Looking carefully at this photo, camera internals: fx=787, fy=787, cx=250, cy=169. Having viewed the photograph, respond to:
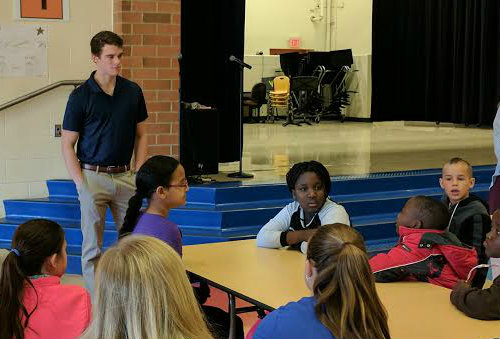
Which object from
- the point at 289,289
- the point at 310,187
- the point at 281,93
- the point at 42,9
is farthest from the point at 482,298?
the point at 281,93

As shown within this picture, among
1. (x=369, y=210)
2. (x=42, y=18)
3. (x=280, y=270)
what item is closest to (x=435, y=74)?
(x=369, y=210)

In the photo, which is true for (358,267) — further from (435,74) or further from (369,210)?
(435,74)

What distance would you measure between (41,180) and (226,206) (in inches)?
63.5

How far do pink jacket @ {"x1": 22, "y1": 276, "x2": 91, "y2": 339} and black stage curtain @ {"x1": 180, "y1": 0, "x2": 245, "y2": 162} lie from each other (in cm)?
503

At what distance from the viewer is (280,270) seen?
11.3 ft

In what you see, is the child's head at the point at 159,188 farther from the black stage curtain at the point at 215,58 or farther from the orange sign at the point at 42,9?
the black stage curtain at the point at 215,58

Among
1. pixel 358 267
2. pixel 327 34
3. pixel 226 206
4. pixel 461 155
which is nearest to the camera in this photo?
pixel 358 267

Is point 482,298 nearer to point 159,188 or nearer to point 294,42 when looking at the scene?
point 159,188

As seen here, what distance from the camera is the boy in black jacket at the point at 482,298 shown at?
272 cm

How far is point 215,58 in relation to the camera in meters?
7.59

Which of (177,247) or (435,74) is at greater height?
(435,74)

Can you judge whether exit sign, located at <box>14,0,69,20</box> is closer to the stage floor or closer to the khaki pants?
the stage floor

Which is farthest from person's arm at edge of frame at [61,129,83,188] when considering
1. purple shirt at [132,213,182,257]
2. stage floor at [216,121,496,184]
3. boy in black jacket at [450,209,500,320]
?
boy in black jacket at [450,209,500,320]

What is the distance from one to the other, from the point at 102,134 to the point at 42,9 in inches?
88.0
